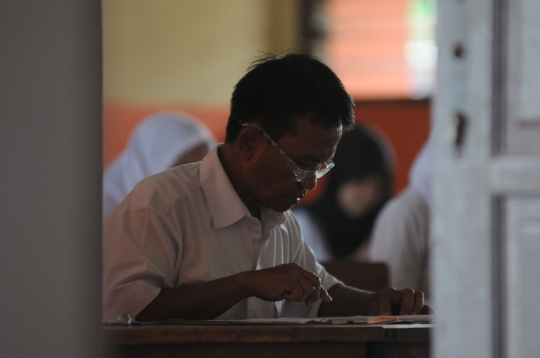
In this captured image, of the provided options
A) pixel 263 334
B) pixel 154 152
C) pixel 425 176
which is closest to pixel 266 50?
pixel 154 152

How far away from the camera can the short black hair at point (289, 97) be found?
196 centimetres

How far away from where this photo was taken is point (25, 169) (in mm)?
1451

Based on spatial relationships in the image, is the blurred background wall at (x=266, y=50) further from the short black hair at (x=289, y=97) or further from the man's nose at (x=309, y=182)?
the man's nose at (x=309, y=182)

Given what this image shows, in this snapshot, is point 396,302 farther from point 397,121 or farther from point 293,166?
point 397,121

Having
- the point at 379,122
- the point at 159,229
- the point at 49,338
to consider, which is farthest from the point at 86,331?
the point at 379,122

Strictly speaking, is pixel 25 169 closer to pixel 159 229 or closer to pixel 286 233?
pixel 159 229

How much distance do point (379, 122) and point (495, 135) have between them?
5.62 m

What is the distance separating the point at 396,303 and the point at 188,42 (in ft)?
15.4

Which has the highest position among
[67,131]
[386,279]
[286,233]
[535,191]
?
[67,131]

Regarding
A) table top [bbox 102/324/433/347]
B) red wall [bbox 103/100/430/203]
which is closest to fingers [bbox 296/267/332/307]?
table top [bbox 102/324/433/347]

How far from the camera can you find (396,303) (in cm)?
203

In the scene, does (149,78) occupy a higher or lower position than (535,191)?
higher

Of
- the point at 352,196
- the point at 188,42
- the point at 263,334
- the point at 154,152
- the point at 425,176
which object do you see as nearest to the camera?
the point at 263,334

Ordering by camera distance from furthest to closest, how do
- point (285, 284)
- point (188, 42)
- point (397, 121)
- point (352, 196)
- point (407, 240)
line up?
1. point (397, 121)
2. point (188, 42)
3. point (352, 196)
4. point (407, 240)
5. point (285, 284)
